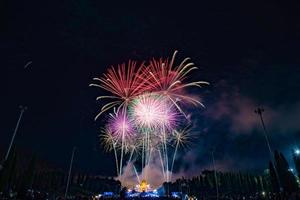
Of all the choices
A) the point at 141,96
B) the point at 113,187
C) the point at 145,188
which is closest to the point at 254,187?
the point at 145,188

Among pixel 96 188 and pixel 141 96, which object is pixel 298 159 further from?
pixel 96 188

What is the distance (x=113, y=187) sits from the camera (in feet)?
620

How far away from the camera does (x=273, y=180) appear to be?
83.8m

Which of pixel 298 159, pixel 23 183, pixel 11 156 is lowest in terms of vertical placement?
pixel 23 183

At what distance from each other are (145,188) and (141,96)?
5009cm

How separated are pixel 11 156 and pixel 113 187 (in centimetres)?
13371

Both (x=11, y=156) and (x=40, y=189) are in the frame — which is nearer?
(x=11, y=156)

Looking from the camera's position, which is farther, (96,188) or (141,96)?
(96,188)

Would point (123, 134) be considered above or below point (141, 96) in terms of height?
below

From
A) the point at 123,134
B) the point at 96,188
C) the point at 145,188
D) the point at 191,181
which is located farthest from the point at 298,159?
the point at 96,188

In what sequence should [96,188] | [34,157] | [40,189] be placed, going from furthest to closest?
[96,188] < [40,189] < [34,157]

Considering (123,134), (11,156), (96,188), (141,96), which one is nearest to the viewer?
(141,96)

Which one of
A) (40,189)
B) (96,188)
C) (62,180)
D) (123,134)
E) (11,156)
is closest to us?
(123,134)

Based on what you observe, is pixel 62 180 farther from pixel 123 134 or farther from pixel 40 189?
pixel 123 134
